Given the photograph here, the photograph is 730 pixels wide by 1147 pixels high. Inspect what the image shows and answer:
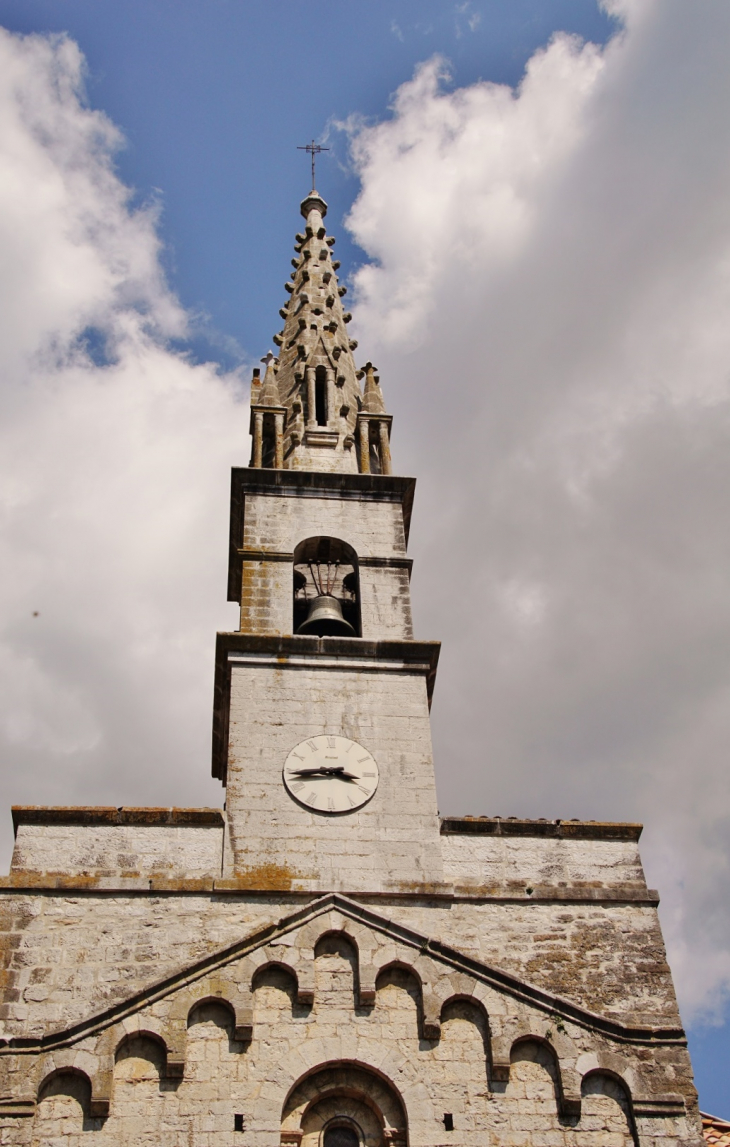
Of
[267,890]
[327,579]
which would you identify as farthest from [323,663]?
[267,890]

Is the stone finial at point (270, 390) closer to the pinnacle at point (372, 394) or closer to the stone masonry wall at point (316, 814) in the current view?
the pinnacle at point (372, 394)

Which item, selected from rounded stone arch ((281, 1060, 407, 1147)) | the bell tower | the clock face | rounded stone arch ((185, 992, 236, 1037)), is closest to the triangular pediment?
rounded stone arch ((185, 992, 236, 1037))

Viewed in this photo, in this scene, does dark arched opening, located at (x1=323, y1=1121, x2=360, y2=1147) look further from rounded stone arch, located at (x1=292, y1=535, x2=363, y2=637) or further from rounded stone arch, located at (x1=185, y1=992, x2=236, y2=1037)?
rounded stone arch, located at (x1=292, y1=535, x2=363, y2=637)

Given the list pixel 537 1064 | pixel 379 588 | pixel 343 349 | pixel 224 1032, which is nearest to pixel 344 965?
pixel 224 1032

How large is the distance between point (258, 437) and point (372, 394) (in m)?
2.48

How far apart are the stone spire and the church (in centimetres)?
404

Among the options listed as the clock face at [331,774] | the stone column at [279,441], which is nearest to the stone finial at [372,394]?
the stone column at [279,441]

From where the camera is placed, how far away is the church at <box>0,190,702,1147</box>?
451 inches

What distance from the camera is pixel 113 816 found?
1353 cm

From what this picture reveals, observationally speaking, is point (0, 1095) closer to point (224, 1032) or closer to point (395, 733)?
point (224, 1032)

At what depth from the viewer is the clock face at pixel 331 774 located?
1396 cm

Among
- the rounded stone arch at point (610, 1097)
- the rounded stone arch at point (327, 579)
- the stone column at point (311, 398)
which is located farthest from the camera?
the stone column at point (311, 398)

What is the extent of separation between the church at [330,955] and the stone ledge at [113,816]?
0.08ft

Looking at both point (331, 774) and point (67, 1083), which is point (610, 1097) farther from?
point (67, 1083)
